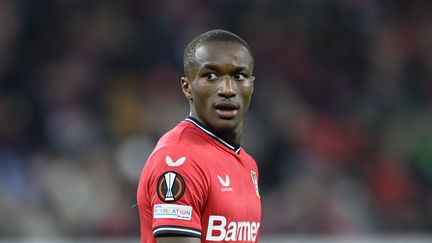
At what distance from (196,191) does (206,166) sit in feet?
0.52

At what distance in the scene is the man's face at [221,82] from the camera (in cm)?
406

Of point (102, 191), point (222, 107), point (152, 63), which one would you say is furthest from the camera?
point (152, 63)

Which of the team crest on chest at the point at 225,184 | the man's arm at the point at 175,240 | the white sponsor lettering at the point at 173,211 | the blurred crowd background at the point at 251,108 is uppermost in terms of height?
the blurred crowd background at the point at 251,108

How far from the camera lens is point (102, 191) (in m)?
9.45

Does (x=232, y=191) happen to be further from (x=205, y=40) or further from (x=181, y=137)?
(x=205, y=40)

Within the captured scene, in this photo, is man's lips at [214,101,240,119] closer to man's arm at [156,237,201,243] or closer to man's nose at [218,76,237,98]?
man's nose at [218,76,237,98]

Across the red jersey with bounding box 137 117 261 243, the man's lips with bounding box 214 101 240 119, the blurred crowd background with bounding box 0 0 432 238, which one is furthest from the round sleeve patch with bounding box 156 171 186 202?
the blurred crowd background with bounding box 0 0 432 238

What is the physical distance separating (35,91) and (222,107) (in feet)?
21.8

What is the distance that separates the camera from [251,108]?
413 inches

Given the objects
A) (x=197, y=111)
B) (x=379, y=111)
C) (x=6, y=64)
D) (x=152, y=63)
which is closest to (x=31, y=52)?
(x=6, y=64)

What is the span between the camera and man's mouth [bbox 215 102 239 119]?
4.10 meters

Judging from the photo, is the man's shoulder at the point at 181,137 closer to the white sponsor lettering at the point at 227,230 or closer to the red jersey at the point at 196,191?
the red jersey at the point at 196,191

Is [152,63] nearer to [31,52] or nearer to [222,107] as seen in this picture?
[31,52]

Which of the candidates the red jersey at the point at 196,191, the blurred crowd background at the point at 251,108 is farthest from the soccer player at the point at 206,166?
the blurred crowd background at the point at 251,108
